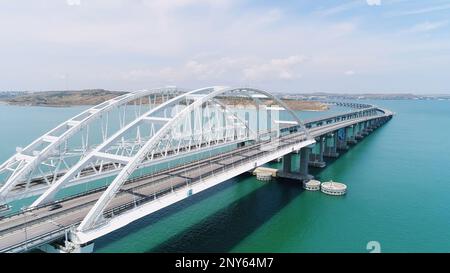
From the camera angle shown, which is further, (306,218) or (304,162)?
(304,162)

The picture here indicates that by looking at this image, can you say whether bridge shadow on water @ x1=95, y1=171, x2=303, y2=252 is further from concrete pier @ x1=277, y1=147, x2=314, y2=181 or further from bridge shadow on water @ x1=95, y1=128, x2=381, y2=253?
concrete pier @ x1=277, y1=147, x2=314, y2=181

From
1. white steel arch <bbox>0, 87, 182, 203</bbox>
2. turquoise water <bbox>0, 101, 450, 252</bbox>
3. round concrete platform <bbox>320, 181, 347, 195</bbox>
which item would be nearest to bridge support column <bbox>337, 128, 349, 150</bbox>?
turquoise water <bbox>0, 101, 450, 252</bbox>

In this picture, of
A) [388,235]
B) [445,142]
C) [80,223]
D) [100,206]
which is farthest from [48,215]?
[445,142]

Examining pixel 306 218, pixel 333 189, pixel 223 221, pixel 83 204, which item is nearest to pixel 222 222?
pixel 223 221

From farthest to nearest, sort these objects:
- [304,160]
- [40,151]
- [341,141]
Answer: [341,141] < [304,160] < [40,151]

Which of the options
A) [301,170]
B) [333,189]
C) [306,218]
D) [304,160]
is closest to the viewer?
[306,218]

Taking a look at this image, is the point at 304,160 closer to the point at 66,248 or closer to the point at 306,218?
the point at 306,218

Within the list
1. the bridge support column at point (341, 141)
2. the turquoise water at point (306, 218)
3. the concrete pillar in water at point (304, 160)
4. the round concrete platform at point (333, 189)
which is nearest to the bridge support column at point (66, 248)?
the turquoise water at point (306, 218)

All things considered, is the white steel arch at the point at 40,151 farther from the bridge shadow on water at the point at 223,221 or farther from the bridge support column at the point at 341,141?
the bridge support column at the point at 341,141
